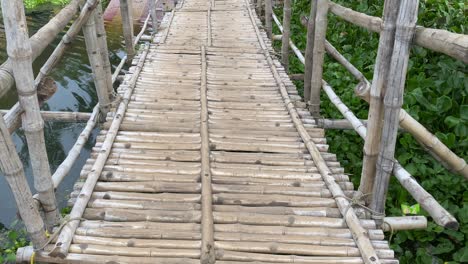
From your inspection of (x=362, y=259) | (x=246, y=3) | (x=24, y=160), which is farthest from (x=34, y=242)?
(x=246, y=3)

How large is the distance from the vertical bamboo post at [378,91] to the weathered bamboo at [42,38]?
164 cm

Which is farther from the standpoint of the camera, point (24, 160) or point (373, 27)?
point (24, 160)

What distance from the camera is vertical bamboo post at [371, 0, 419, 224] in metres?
1.99

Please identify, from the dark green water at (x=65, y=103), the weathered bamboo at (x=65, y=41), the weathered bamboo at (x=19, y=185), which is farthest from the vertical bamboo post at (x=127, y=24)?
the weathered bamboo at (x=19, y=185)

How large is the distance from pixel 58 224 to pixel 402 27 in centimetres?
197

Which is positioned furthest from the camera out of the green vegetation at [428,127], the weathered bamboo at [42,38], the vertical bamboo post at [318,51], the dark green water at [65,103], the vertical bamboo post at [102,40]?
the dark green water at [65,103]

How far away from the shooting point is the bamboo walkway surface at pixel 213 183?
222 cm

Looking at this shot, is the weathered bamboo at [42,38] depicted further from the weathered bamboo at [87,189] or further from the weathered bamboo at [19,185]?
the weathered bamboo at [87,189]

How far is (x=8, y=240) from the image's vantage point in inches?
164

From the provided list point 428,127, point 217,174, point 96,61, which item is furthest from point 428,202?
point 96,61

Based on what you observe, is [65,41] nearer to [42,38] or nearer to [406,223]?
[42,38]

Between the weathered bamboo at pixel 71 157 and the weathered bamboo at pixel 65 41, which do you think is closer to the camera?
the weathered bamboo at pixel 71 157

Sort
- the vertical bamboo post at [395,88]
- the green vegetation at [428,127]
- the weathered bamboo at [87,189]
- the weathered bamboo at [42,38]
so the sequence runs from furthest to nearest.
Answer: the green vegetation at [428,127], the weathered bamboo at [87,189], the vertical bamboo post at [395,88], the weathered bamboo at [42,38]

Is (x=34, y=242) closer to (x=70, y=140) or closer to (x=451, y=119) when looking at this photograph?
(x=451, y=119)
